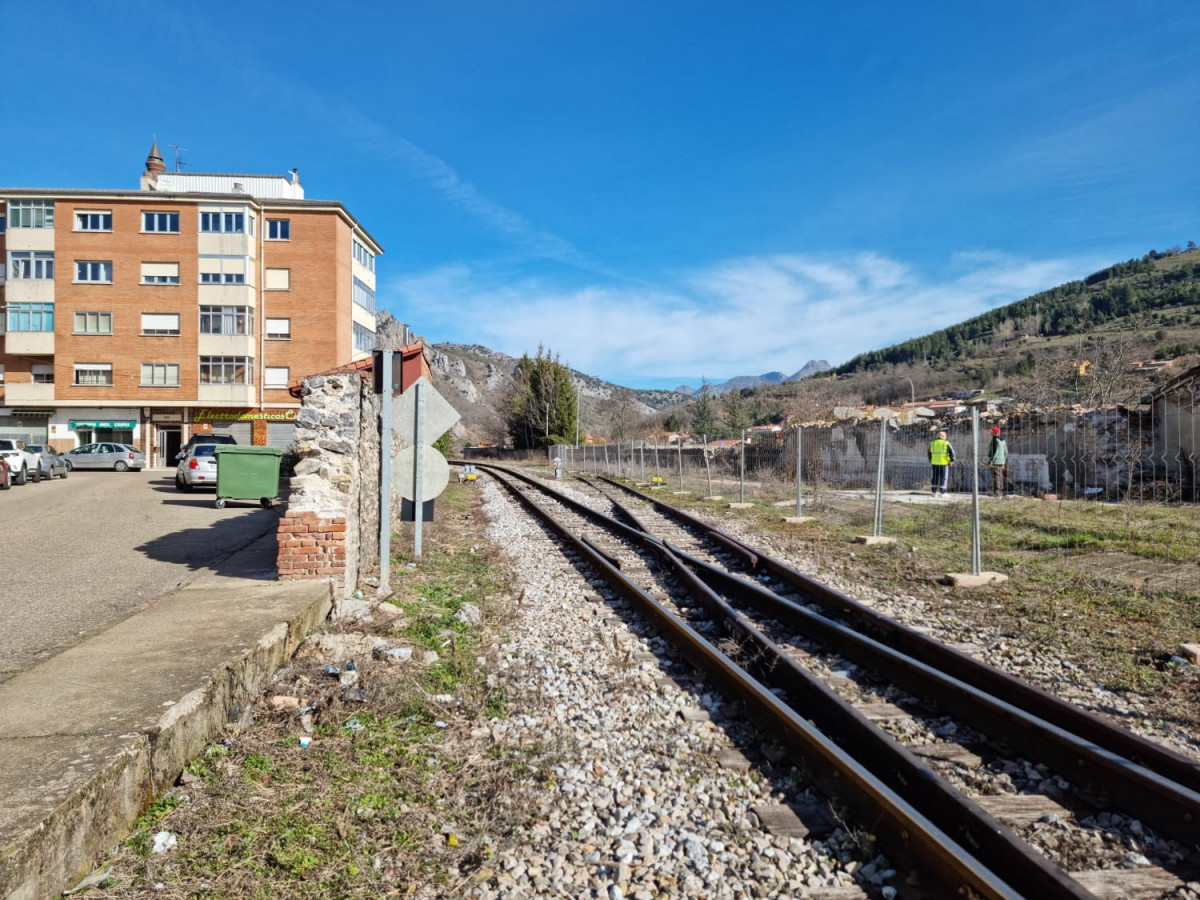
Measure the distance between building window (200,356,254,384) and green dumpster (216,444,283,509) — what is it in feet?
100.0

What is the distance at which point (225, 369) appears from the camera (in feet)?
143

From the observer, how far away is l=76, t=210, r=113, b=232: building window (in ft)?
142

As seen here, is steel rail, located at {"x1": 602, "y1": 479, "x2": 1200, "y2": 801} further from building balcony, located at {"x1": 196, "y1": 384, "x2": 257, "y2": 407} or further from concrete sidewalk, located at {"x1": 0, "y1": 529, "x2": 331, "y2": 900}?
building balcony, located at {"x1": 196, "y1": 384, "x2": 257, "y2": 407}

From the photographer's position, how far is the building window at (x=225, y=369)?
43.5 metres

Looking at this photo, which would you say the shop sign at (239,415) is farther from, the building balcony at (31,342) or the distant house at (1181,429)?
the distant house at (1181,429)

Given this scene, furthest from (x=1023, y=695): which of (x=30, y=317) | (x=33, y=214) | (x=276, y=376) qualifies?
(x=33, y=214)

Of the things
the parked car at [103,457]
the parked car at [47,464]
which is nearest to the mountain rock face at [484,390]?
the parked car at [103,457]

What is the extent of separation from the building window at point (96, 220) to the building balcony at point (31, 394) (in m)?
9.73

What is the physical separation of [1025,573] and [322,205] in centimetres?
4477

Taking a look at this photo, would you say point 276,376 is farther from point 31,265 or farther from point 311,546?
point 311,546

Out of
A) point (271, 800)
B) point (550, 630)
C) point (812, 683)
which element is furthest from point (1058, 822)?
point (550, 630)

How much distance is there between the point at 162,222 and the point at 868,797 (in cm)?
5125

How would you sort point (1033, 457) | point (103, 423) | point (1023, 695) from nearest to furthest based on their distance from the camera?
point (1023, 695), point (1033, 457), point (103, 423)

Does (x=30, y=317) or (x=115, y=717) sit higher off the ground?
(x=30, y=317)
